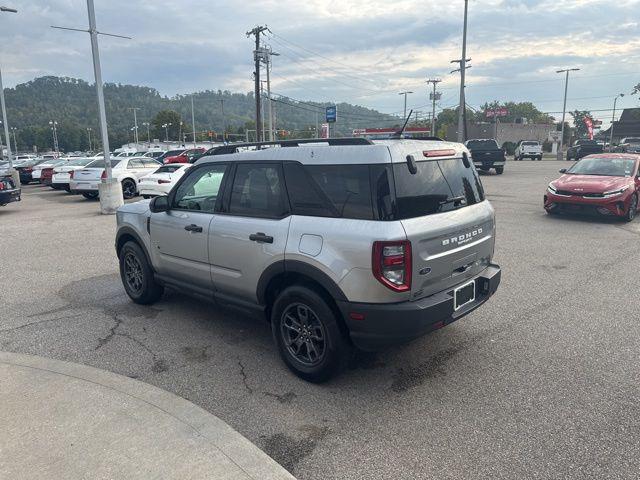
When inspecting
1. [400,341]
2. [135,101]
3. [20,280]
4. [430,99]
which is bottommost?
[20,280]

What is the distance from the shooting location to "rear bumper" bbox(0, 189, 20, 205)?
45.5ft

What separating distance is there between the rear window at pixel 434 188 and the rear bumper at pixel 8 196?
1448cm

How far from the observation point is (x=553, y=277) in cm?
651

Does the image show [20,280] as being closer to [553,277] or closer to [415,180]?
[415,180]

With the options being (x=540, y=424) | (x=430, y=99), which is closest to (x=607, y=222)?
(x=540, y=424)

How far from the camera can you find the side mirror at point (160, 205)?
5.05 m

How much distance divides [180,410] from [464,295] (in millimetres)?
2336

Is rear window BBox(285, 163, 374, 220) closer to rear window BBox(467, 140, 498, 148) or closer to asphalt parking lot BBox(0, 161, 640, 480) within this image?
asphalt parking lot BBox(0, 161, 640, 480)

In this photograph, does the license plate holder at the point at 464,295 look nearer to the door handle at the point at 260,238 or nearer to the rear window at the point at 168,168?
the door handle at the point at 260,238

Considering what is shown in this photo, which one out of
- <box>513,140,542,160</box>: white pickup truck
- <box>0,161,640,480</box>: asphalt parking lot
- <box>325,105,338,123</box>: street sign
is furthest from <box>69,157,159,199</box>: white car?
<box>513,140,542,160</box>: white pickup truck

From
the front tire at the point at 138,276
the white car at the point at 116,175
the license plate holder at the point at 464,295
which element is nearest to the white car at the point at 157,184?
the white car at the point at 116,175

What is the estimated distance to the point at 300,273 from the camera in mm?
3641

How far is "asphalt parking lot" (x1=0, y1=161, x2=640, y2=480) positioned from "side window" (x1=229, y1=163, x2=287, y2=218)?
134 cm

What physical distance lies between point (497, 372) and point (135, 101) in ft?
619
